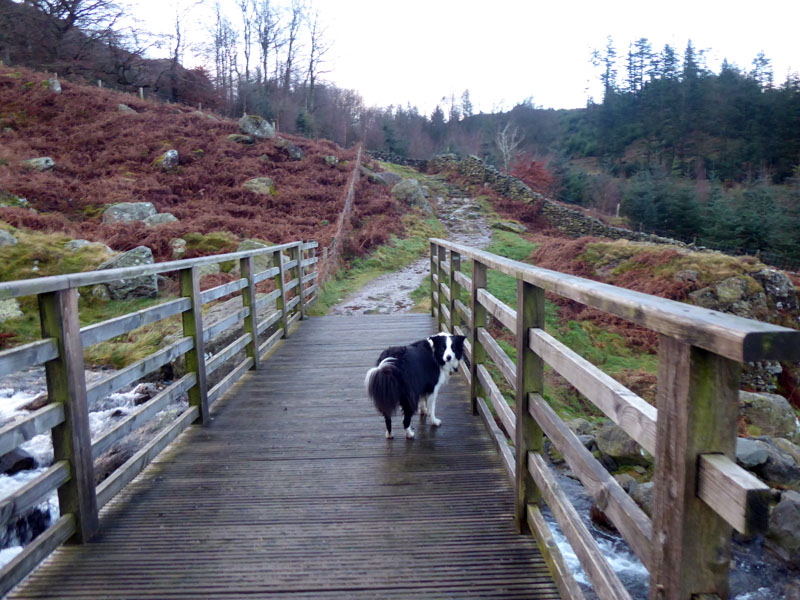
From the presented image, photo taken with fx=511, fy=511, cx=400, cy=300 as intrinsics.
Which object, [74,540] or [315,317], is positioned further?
[315,317]

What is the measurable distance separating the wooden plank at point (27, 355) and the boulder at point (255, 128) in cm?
2169

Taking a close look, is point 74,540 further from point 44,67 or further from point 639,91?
point 639,91

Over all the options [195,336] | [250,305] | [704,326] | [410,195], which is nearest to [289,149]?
[410,195]

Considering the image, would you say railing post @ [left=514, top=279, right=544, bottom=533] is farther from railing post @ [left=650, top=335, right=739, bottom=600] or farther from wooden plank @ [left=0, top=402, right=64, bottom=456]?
wooden plank @ [left=0, top=402, right=64, bottom=456]

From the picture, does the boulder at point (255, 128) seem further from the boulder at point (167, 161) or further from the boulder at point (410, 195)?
the boulder at point (410, 195)

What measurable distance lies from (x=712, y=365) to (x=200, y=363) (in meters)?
3.54

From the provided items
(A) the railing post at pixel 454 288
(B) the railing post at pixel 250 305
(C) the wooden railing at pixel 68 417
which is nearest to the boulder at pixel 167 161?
(B) the railing post at pixel 250 305

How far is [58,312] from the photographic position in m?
2.19

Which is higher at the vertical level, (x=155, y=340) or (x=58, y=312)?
(x=58, y=312)

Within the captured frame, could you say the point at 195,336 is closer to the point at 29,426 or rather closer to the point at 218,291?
the point at 218,291

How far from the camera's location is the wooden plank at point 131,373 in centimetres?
249

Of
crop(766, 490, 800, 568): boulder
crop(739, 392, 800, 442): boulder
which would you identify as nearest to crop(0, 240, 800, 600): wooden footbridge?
crop(766, 490, 800, 568): boulder

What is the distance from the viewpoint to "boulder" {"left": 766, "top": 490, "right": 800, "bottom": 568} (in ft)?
14.3

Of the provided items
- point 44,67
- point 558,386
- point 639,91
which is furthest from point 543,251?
point 639,91
